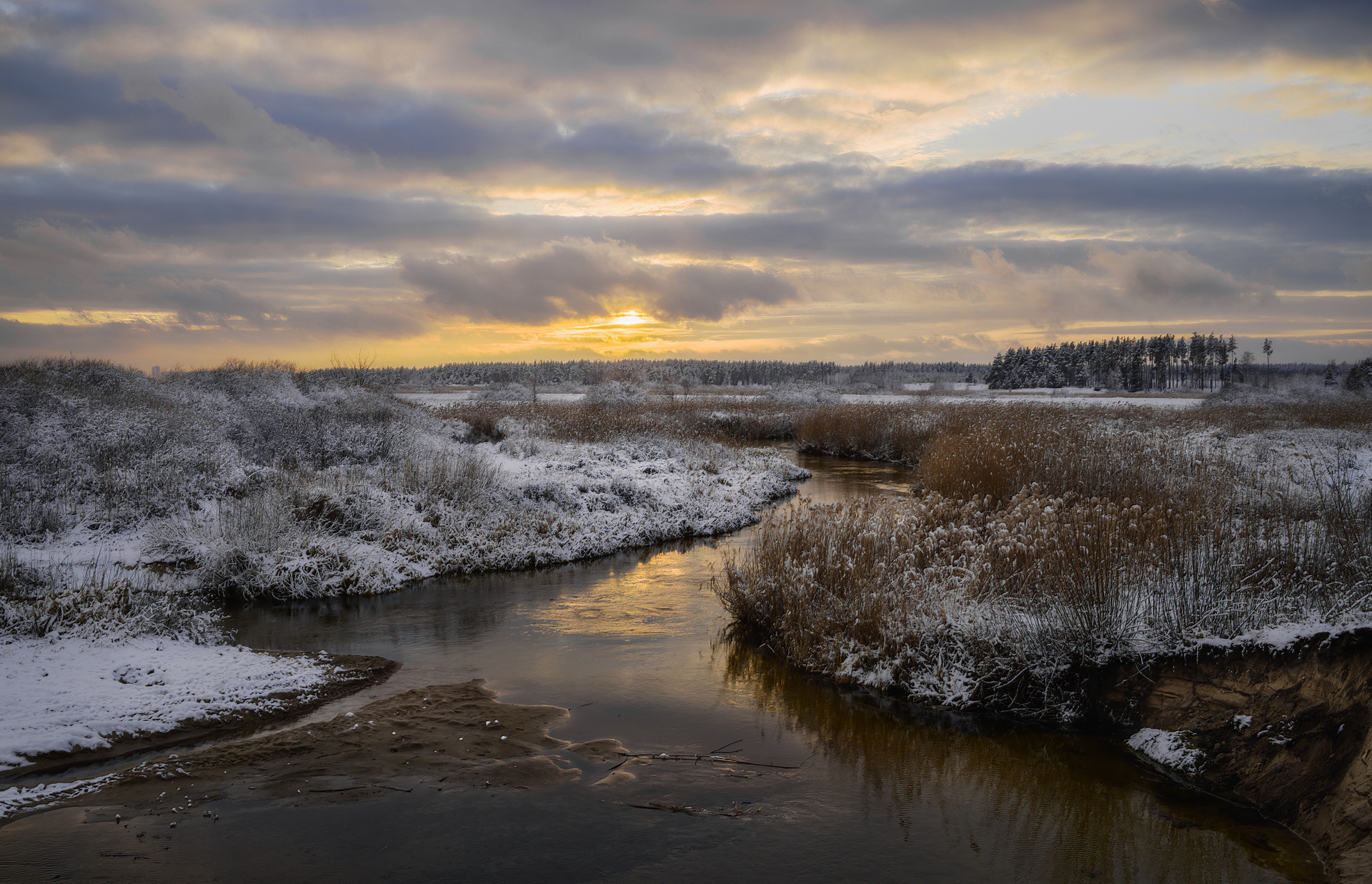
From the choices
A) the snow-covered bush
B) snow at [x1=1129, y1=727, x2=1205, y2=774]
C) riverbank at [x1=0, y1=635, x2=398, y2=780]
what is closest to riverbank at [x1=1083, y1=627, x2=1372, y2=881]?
snow at [x1=1129, y1=727, x2=1205, y2=774]

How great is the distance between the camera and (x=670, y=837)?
5.97 metres

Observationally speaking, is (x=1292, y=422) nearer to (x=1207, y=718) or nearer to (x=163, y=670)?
(x=1207, y=718)

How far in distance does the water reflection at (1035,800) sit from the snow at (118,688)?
601cm

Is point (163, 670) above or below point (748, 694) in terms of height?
above

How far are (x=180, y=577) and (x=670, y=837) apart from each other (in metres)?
11.1

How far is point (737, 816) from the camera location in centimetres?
629

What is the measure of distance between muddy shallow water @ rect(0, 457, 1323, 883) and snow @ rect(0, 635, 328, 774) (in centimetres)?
96

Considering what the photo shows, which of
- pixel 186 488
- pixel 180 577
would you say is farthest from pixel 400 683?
pixel 186 488

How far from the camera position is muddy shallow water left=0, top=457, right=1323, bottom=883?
555 centimetres

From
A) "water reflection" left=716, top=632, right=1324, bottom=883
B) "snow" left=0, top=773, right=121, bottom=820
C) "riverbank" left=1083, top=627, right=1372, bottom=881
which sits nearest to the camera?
"riverbank" left=1083, top=627, right=1372, bottom=881

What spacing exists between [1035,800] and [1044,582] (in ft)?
9.62

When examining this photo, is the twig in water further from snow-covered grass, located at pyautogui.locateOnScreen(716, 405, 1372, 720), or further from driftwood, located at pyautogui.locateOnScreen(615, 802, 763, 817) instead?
snow-covered grass, located at pyautogui.locateOnScreen(716, 405, 1372, 720)

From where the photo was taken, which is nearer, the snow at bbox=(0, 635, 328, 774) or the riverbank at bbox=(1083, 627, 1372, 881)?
the riverbank at bbox=(1083, 627, 1372, 881)

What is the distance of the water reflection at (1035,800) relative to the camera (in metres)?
5.80
